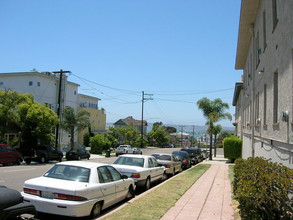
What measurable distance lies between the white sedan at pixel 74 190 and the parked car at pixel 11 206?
2227 mm

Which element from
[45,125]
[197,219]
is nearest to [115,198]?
[197,219]

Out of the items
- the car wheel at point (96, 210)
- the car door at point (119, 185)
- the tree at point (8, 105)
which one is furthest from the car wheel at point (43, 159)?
the car wheel at point (96, 210)

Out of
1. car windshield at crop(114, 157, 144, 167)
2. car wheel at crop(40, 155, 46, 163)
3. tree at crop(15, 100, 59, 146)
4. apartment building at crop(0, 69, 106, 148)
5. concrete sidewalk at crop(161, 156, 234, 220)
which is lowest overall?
car wheel at crop(40, 155, 46, 163)

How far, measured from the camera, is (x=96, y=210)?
7.39 meters

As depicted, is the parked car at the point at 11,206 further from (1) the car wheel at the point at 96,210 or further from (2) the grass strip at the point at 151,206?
(1) the car wheel at the point at 96,210

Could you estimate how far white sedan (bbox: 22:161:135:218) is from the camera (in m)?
6.70

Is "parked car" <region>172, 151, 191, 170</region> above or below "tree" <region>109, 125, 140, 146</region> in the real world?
below

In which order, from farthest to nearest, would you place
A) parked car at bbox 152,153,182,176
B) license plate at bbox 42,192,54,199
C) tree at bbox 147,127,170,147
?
tree at bbox 147,127,170,147, parked car at bbox 152,153,182,176, license plate at bbox 42,192,54,199

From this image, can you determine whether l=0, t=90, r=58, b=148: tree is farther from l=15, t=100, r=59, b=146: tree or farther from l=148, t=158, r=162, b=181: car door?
l=148, t=158, r=162, b=181: car door

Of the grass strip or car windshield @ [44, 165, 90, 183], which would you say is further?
car windshield @ [44, 165, 90, 183]

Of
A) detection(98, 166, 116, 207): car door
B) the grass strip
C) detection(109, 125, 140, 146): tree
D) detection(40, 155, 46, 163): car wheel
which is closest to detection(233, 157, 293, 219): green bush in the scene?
the grass strip

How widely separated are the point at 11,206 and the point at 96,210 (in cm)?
344

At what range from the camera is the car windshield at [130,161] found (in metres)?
12.4

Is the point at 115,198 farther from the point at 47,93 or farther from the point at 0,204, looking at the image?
the point at 47,93
